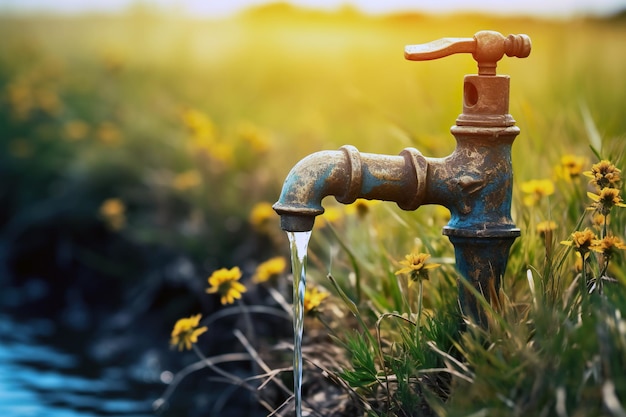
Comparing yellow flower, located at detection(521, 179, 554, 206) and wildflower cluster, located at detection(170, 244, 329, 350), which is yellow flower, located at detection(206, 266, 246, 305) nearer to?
wildflower cluster, located at detection(170, 244, 329, 350)

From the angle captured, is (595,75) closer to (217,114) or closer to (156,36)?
(217,114)

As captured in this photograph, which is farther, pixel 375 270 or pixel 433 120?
pixel 433 120

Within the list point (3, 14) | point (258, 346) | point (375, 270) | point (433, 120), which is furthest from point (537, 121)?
point (3, 14)

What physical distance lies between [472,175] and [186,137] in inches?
106

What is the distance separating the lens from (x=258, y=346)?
2.54 meters

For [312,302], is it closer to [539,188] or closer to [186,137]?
[539,188]

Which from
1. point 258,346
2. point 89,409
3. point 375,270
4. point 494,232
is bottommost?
point 89,409

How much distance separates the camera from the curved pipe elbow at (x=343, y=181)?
1.65m

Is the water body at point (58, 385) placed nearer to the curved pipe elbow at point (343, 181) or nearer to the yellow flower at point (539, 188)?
the curved pipe elbow at point (343, 181)

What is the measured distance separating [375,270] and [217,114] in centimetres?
253

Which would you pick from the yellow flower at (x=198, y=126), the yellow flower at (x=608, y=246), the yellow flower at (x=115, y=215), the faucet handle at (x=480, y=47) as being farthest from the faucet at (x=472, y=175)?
the yellow flower at (x=115, y=215)

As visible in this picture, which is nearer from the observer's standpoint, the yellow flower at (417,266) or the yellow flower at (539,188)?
the yellow flower at (417,266)

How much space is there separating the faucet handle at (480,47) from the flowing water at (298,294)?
43 centimetres

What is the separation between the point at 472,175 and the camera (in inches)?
68.2
